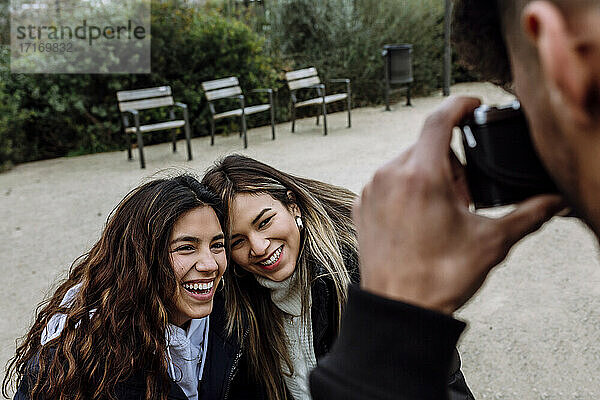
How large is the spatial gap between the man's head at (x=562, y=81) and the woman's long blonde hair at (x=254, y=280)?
83.2 inches

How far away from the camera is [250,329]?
2.82m

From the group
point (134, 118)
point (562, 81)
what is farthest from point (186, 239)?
point (134, 118)

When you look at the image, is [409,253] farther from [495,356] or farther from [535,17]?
[495,356]

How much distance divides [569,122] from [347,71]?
39.7 feet

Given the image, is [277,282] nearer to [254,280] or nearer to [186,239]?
[254,280]

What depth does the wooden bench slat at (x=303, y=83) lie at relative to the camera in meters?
10.6

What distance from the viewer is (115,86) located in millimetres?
10008

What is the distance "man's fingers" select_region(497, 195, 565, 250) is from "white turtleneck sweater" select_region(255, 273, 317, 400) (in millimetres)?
2122

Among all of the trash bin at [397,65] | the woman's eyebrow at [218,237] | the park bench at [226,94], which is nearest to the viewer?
the woman's eyebrow at [218,237]

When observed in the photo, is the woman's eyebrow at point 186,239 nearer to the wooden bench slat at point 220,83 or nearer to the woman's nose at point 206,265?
the woman's nose at point 206,265

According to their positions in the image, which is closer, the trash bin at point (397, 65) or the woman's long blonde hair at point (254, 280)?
the woman's long blonde hair at point (254, 280)

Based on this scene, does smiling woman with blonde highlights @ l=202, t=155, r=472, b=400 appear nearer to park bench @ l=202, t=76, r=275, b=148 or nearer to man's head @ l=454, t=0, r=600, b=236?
man's head @ l=454, t=0, r=600, b=236

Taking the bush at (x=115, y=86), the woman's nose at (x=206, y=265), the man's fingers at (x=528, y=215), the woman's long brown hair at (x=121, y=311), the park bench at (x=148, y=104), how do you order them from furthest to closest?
the bush at (x=115, y=86), the park bench at (x=148, y=104), the woman's nose at (x=206, y=265), the woman's long brown hair at (x=121, y=311), the man's fingers at (x=528, y=215)

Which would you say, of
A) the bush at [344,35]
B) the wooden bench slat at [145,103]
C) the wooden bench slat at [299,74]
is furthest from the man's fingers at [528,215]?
the bush at [344,35]
